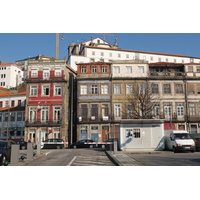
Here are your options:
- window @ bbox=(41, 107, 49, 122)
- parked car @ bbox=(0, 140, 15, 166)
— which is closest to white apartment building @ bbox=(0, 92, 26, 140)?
window @ bbox=(41, 107, 49, 122)

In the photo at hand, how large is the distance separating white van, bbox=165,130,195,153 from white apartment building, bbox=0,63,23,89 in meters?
92.5

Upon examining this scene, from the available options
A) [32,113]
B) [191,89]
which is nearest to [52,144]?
[32,113]

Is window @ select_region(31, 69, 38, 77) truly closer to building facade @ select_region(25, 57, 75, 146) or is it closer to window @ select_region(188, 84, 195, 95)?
building facade @ select_region(25, 57, 75, 146)

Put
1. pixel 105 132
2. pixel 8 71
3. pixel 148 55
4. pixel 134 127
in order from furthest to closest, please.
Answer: pixel 8 71, pixel 148 55, pixel 105 132, pixel 134 127

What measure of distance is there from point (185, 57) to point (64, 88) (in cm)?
5875

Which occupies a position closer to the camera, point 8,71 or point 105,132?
point 105,132

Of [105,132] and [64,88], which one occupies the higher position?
[64,88]

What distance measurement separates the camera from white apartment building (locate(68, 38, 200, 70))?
3194 inches

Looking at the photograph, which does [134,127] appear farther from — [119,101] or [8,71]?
[8,71]

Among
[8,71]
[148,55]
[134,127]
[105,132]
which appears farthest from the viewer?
[8,71]

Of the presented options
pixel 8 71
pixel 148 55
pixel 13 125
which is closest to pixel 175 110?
pixel 13 125

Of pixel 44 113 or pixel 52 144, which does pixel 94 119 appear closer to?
pixel 44 113

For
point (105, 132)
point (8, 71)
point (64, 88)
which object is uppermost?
point (8, 71)

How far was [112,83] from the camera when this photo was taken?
4944cm
